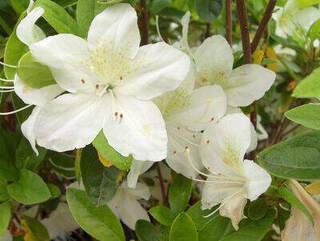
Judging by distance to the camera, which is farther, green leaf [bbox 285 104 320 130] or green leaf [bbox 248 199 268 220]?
green leaf [bbox 248 199 268 220]

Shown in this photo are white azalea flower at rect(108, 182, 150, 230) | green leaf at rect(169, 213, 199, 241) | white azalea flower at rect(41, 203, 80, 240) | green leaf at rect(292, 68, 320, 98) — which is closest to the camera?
green leaf at rect(292, 68, 320, 98)

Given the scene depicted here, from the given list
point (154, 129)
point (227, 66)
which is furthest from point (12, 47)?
point (227, 66)

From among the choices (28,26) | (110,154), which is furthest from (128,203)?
(28,26)

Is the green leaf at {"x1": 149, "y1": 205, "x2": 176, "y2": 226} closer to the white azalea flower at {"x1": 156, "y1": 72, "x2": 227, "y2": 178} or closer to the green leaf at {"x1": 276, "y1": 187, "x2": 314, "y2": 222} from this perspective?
the white azalea flower at {"x1": 156, "y1": 72, "x2": 227, "y2": 178}

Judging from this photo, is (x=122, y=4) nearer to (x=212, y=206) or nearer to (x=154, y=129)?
(x=154, y=129)

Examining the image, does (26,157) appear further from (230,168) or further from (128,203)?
(230,168)

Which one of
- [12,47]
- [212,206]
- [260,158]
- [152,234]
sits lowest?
[152,234]

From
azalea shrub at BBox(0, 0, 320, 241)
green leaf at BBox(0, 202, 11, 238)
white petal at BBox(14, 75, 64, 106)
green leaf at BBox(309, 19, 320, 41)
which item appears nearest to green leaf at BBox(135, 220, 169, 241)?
azalea shrub at BBox(0, 0, 320, 241)
